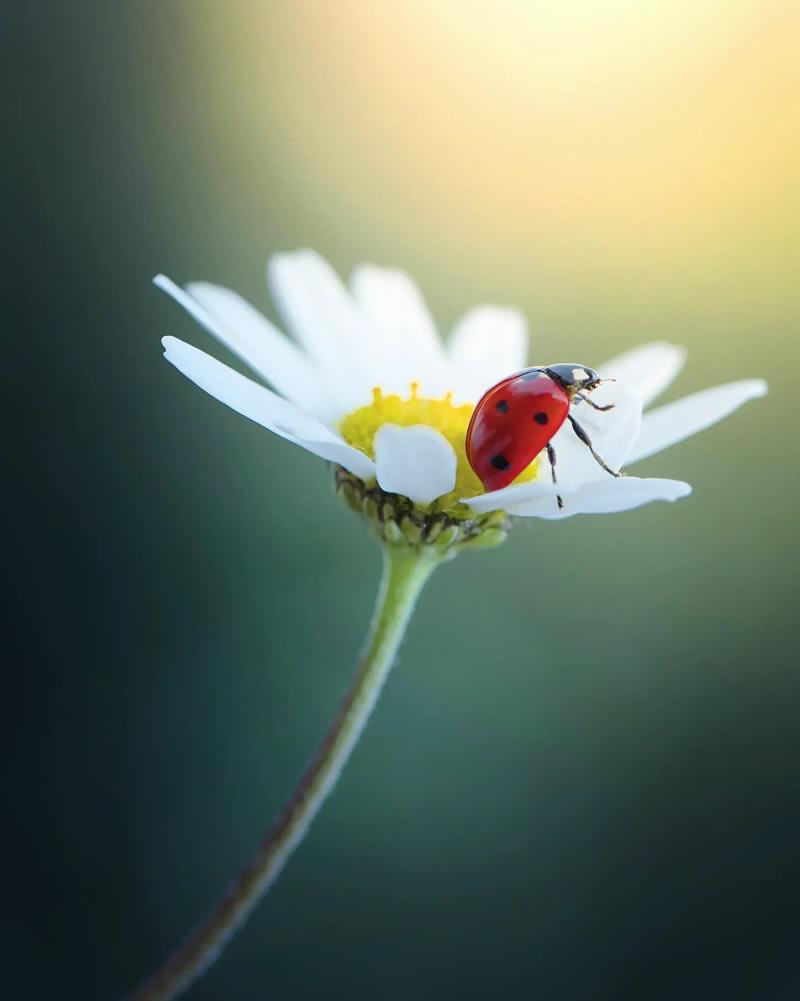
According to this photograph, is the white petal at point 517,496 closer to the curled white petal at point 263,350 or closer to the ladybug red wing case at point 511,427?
the ladybug red wing case at point 511,427

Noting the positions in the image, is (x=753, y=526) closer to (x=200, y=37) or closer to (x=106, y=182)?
(x=106, y=182)

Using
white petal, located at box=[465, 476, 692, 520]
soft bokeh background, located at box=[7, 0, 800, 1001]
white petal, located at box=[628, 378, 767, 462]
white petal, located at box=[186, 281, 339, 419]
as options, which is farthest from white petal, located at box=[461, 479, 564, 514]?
soft bokeh background, located at box=[7, 0, 800, 1001]

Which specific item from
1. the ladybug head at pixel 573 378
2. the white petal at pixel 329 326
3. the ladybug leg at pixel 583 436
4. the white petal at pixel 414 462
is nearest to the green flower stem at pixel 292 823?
the white petal at pixel 414 462

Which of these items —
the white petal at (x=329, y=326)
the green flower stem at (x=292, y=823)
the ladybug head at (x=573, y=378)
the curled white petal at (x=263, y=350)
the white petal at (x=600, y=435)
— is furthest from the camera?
the white petal at (x=329, y=326)

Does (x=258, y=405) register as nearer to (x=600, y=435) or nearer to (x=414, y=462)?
(x=414, y=462)

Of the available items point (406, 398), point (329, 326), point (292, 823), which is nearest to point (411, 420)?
point (406, 398)
